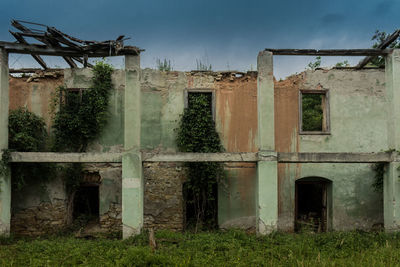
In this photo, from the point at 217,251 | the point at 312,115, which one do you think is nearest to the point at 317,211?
the point at 217,251

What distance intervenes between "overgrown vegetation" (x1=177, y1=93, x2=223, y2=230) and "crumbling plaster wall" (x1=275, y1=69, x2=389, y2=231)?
2.11 meters

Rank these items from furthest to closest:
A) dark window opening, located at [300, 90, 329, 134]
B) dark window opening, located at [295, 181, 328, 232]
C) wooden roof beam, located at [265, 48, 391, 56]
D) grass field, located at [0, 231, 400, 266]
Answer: dark window opening, located at [300, 90, 329, 134] → dark window opening, located at [295, 181, 328, 232] → wooden roof beam, located at [265, 48, 391, 56] → grass field, located at [0, 231, 400, 266]

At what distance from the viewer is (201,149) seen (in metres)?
9.58

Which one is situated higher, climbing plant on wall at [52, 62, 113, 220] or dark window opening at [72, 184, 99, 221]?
climbing plant on wall at [52, 62, 113, 220]

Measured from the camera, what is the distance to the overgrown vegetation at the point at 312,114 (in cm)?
1633

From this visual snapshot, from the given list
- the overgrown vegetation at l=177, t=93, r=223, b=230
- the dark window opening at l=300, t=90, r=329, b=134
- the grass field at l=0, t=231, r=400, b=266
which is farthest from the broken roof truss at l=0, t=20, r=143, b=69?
the dark window opening at l=300, t=90, r=329, b=134

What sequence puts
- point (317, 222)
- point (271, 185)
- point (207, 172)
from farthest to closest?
point (317, 222) < point (207, 172) < point (271, 185)

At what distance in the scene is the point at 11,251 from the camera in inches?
274

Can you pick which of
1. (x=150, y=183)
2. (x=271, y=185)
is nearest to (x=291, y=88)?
(x=271, y=185)

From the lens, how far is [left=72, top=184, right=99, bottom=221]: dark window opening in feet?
34.0

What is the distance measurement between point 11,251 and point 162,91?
19.3 ft

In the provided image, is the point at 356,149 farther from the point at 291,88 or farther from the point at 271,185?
the point at 271,185

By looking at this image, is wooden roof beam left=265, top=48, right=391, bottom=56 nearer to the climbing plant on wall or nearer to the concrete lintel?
the concrete lintel

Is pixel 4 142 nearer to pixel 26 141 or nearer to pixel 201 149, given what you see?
pixel 26 141
